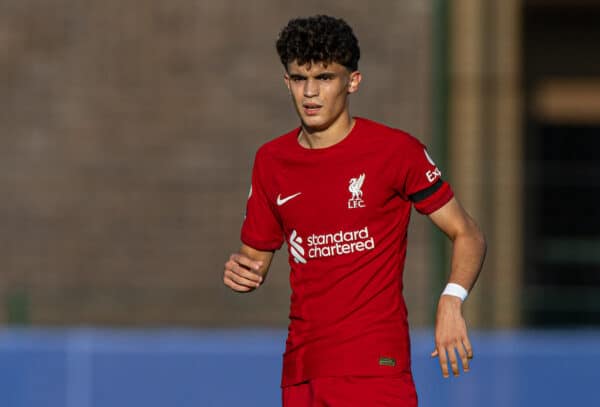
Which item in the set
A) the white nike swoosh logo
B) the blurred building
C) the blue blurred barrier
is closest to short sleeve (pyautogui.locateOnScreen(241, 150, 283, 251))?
the white nike swoosh logo

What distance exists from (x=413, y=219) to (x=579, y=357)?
12.5 ft

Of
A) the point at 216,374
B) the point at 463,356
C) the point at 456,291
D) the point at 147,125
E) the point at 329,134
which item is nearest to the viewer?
the point at 463,356

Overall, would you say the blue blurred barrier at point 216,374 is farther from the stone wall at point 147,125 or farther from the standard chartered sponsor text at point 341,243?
the standard chartered sponsor text at point 341,243

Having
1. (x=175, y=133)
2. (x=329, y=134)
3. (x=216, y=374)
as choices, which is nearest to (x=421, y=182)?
(x=329, y=134)

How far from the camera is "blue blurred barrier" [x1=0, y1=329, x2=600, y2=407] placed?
378 inches

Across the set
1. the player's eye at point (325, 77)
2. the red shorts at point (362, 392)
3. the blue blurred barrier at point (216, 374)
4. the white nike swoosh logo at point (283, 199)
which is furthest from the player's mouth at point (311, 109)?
the blue blurred barrier at point (216, 374)

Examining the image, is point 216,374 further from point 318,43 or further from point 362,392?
point 318,43

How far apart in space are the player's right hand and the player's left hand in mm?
731

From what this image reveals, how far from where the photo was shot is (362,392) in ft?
15.9

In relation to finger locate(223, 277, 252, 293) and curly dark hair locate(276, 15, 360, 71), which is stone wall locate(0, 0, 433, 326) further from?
curly dark hair locate(276, 15, 360, 71)

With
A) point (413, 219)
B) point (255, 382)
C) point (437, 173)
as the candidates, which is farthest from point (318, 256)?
point (413, 219)

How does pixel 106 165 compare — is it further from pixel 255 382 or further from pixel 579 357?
pixel 579 357

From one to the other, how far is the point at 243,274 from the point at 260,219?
34 cm

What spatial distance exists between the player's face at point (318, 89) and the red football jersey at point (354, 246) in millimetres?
168
